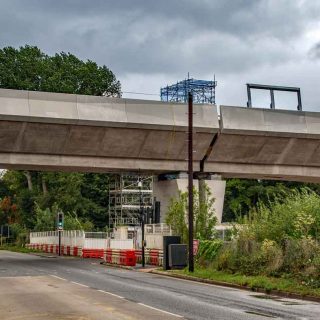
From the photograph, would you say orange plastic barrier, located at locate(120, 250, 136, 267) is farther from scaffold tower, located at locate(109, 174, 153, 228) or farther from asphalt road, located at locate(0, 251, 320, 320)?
scaffold tower, located at locate(109, 174, 153, 228)

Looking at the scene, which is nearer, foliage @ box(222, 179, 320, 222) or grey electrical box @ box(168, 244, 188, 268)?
grey electrical box @ box(168, 244, 188, 268)

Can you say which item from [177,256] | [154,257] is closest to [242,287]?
[177,256]

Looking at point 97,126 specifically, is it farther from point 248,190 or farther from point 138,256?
point 248,190

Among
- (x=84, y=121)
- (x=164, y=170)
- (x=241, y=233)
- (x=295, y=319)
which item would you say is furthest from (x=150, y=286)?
(x=164, y=170)

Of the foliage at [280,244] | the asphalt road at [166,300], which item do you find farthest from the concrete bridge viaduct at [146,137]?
the asphalt road at [166,300]

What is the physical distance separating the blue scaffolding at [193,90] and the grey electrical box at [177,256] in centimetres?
4151

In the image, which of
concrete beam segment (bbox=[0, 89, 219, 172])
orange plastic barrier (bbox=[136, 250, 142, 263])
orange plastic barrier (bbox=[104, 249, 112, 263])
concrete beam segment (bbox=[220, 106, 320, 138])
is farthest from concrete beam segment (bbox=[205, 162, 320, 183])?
orange plastic barrier (bbox=[104, 249, 112, 263])

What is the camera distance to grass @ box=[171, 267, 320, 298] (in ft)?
74.6

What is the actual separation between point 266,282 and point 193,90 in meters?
55.6

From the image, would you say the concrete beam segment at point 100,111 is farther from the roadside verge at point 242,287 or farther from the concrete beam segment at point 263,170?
the roadside verge at point 242,287

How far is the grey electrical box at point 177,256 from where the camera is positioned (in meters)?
35.6

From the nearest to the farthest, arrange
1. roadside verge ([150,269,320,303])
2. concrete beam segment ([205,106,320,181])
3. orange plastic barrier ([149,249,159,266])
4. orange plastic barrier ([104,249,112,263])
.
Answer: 1. roadside verge ([150,269,320,303])
2. orange plastic barrier ([149,249,159,266])
3. concrete beam segment ([205,106,320,181])
4. orange plastic barrier ([104,249,112,263])

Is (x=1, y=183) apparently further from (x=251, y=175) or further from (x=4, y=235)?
(x=251, y=175)

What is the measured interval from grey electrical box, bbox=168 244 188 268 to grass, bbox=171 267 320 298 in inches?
191
